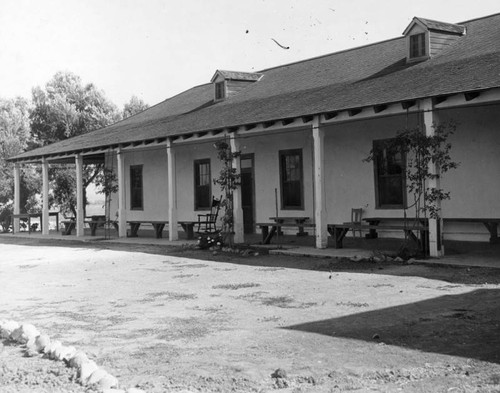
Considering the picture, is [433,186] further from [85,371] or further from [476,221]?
[85,371]

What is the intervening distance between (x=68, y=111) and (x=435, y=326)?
35.2 meters

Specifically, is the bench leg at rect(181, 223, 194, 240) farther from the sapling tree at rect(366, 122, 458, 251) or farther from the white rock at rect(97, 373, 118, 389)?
the white rock at rect(97, 373, 118, 389)

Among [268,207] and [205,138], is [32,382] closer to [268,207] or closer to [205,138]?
[205,138]

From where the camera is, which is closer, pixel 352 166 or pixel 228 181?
pixel 228 181

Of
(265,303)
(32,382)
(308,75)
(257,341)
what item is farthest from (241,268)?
(308,75)

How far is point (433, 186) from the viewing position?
1358 cm

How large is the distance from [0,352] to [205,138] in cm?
1324

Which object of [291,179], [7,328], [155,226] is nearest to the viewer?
[7,328]

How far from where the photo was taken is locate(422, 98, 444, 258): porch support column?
13398 mm

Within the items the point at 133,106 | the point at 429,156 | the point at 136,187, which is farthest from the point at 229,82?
the point at 133,106

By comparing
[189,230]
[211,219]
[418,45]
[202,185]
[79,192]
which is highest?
[418,45]

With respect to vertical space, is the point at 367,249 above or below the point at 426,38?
below

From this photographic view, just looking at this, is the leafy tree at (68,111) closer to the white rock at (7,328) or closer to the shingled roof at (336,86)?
the shingled roof at (336,86)

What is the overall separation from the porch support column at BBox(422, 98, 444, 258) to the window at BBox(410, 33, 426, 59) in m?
5.02
